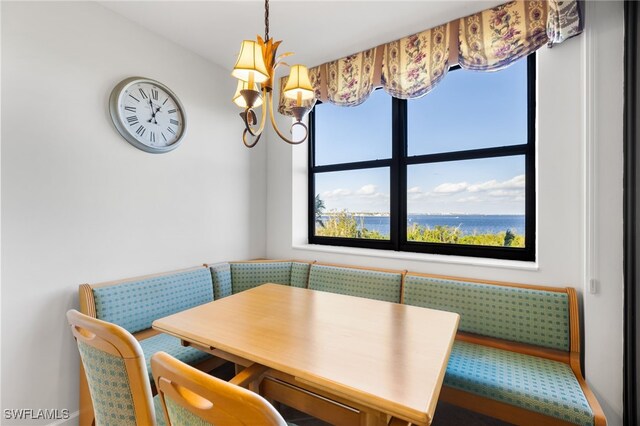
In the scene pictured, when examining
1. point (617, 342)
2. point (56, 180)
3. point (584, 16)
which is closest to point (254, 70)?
point (56, 180)

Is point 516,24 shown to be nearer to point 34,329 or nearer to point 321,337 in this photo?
point 321,337

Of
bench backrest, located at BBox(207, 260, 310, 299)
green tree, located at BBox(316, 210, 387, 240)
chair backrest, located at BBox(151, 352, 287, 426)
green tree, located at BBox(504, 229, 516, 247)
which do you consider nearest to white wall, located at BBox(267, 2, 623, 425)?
green tree, located at BBox(504, 229, 516, 247)

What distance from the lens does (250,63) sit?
1200 millimetres

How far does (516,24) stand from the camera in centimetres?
173

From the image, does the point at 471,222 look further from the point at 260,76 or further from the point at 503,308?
the point at 260,76

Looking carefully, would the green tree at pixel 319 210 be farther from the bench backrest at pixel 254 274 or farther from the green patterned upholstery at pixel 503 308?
the green patterned upholstery at pixel 503 308

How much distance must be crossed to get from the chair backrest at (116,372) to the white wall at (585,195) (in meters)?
1.86

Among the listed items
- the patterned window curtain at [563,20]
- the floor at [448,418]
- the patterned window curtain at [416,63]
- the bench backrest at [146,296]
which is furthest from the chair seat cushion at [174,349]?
the patterned window curtain at [563,20]

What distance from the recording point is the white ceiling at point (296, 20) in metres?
1.83

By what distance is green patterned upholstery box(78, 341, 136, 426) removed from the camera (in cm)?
91

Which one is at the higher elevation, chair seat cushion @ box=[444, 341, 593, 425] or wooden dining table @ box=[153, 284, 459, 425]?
wooden dining table @ box=[153, 284, 459, 425]

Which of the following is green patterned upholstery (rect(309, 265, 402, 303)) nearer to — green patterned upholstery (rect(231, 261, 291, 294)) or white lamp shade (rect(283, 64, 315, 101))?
green patterned upholstery (rect(231, 261, 291, 294))

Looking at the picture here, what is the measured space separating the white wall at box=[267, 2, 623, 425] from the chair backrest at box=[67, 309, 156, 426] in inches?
73.2

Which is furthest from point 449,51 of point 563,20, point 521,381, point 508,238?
point 521,381
